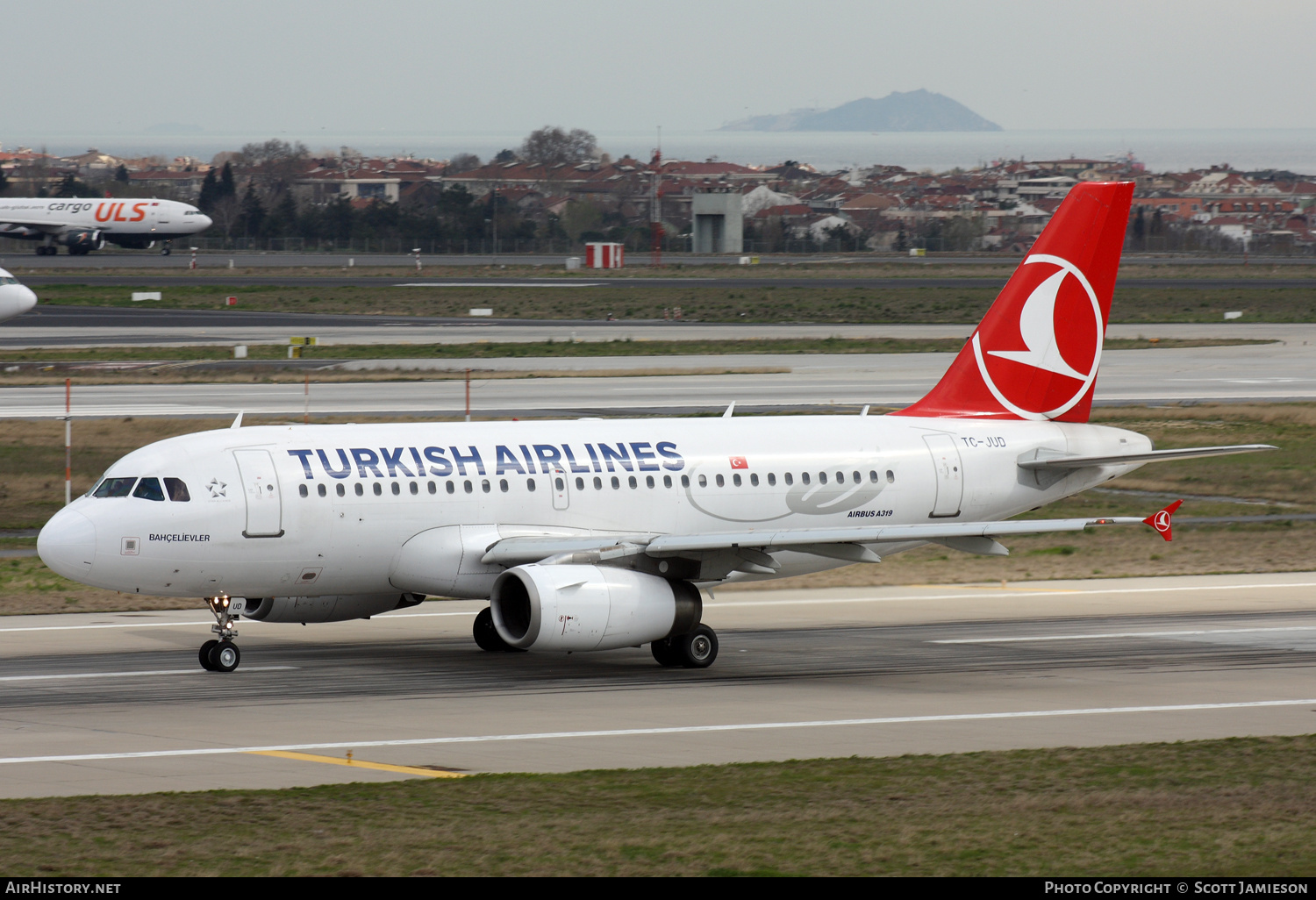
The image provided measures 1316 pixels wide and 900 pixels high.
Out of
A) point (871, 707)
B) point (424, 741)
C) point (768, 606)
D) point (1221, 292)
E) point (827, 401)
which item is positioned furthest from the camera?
Answer: point (1221, 292)

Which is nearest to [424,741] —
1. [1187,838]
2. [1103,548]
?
[1187,838]

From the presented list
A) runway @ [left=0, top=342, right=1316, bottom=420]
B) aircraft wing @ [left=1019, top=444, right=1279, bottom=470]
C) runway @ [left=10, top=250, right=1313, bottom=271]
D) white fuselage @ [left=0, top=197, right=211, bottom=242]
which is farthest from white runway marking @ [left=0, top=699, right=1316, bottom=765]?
white fuselage @ [left=0, top=197, right=211, bottom=242]

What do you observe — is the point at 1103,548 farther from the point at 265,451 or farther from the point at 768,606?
the point at 265,451

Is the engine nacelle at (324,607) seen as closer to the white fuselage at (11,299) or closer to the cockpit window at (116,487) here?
the cockpit window at (116,487)

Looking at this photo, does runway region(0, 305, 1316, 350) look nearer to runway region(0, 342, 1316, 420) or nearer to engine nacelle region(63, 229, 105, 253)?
runway region(0, 342, 1316, 420)

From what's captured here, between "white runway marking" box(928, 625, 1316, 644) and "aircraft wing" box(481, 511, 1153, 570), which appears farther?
"white runway marking" box(928, 625, 1316, 644)

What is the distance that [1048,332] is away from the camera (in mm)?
34844

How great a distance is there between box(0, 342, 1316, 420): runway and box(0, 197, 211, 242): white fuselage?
99838 mm

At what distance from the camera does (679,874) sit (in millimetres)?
15125

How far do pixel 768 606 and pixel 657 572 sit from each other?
325 inches

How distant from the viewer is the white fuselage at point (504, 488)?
89.8ft

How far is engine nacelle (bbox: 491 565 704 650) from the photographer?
87.1 ft

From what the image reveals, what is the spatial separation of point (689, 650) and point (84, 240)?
152 m

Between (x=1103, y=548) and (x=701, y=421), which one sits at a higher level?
(x=701, y=421)
